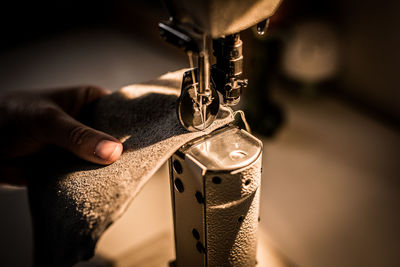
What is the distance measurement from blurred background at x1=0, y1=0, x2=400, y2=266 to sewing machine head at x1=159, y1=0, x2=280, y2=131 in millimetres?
324

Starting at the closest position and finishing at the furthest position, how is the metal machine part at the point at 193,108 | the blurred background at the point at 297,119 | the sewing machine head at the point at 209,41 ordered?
1. the sewing machine head at the point at 209,41
2. the metal machine part at the point at 193,108
3. the blurred background at the point at 297,119

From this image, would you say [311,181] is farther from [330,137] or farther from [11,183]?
[11,183]

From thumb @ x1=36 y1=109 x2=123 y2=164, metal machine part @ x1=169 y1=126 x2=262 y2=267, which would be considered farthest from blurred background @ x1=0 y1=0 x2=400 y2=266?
thumb @ x1=36 y1=109 x2=123 y2=164

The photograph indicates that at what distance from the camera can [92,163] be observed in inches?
25.9

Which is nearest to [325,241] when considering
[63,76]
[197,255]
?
[197,255]

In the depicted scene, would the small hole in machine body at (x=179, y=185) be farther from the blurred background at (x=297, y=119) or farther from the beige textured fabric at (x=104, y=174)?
the blurred background at (x=297, y=119)

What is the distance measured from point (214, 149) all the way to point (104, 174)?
7.5 inches

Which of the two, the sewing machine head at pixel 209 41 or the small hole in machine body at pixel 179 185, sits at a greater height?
the sewing machine head at pixel 209 41

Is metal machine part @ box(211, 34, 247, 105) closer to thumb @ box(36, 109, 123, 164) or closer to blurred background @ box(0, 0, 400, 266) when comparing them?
thumb @ box(36, 109, 123, 164)

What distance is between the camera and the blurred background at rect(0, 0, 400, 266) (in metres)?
1.07

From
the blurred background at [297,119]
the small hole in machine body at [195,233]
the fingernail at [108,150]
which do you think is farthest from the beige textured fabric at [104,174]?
the blurred background at [297,119]

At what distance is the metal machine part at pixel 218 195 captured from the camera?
56 cm

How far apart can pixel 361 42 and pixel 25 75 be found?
77.3 inches

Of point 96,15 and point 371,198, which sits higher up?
point 96,15
